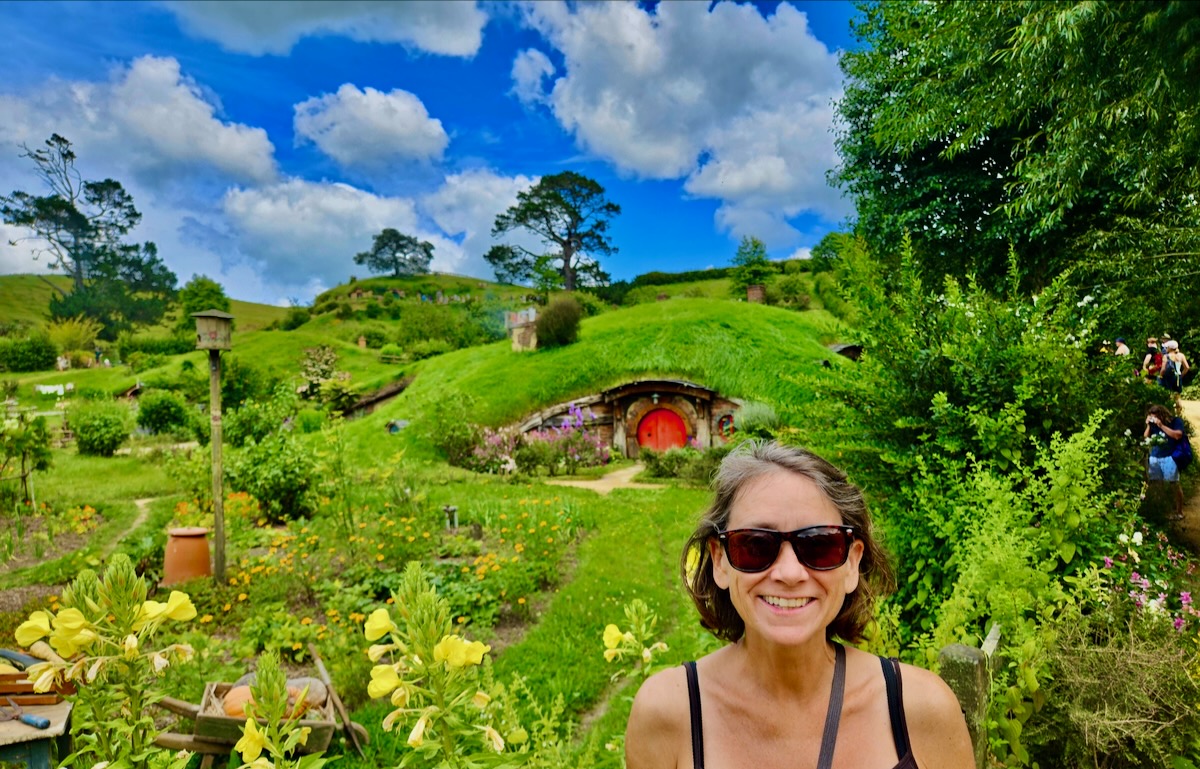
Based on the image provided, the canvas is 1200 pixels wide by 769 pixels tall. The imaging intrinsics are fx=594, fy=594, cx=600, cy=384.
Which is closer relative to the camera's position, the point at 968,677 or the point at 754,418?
the point at 968,677

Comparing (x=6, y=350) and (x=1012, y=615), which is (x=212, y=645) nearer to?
(x=1012, y=615)

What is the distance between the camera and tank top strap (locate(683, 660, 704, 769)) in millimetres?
1478

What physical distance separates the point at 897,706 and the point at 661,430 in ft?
60.6

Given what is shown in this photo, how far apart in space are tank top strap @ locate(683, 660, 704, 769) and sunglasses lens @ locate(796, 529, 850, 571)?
412 mm

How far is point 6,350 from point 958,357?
40.5 meters

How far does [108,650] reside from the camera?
150 centimetres

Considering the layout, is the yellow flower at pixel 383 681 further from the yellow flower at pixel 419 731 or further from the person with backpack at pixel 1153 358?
the person with backpack at pixel 1153 358

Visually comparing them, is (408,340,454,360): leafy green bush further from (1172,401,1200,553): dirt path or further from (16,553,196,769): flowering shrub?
(16,553,196,769): flowering shrub

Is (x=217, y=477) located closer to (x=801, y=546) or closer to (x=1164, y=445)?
(x=801, y=546)

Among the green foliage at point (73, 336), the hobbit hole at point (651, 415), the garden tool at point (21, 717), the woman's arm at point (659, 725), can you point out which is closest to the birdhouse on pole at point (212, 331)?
the garden tool at point (21, 717)

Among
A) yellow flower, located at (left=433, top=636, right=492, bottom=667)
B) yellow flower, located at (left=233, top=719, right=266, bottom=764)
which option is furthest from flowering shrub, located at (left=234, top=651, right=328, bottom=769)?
yellow flower, located at (left=433, top=636, right=492, bottom=667)

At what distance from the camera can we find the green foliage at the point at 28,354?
2936cm

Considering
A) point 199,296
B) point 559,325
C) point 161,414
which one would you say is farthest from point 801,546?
point 199,296

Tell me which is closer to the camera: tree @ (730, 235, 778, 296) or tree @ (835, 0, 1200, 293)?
tree @ (835, 0, 1200, 293)
